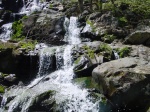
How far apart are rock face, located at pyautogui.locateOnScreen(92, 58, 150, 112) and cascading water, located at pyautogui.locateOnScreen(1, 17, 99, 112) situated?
1.00 m

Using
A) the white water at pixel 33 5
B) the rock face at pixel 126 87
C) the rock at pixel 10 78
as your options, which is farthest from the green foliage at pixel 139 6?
the rock at pixel 10 78

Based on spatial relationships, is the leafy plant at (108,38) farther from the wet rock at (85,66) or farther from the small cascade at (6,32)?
the small cascade at (6,32)

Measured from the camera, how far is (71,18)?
24172 millimetres

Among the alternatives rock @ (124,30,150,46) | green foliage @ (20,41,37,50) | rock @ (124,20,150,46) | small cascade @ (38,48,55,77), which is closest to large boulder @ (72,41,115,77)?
small cascade @ (38,48,55,77)

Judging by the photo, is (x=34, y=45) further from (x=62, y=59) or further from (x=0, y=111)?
(x=0, y=111)

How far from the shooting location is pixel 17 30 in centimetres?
2378

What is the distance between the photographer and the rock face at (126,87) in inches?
427

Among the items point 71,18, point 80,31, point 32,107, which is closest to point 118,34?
point 80,31

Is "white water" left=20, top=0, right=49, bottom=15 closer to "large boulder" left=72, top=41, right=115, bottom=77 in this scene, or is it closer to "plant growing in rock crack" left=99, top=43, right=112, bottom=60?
"large boulder" left=72, top=41, right=115, bottom=77

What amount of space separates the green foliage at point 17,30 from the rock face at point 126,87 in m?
13.0

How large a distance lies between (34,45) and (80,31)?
4.38m

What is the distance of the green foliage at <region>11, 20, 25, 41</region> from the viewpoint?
2309 cm

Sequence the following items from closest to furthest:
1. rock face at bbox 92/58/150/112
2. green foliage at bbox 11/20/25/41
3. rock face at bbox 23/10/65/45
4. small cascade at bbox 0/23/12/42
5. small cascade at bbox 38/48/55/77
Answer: rock face at bbox 92/58/150/112 → small cascade at bbox 38/48/55/77 → rock face at bbox 23/10/65/45 → green foliage at bbox 11/20/25/41 → small cascade at bbox 0/23/12/42

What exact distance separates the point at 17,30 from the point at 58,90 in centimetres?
1198
